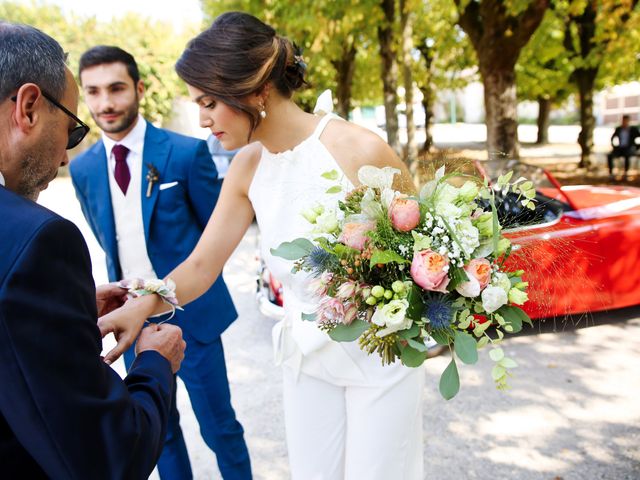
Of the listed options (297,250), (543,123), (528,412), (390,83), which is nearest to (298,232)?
(297,250)

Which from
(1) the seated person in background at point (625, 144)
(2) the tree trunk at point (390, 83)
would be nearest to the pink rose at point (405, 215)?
(2) the tree trunk at point (390, 83)

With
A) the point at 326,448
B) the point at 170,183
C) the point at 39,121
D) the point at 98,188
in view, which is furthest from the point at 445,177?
the point at 98,188

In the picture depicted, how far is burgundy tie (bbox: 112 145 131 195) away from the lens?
287 centimetres

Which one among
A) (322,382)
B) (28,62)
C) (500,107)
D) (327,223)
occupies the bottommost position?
(322,382)

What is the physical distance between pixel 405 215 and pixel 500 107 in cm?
867

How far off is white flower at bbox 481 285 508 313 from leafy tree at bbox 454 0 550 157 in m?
Answer: 7.89

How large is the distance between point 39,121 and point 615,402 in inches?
162

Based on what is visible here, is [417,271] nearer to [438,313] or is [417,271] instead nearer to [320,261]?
[438,313]

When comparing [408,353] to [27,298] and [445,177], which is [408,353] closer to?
[445,177]

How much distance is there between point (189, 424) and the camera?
421cm

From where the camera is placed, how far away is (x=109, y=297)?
211cm

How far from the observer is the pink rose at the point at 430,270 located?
4.50 ft

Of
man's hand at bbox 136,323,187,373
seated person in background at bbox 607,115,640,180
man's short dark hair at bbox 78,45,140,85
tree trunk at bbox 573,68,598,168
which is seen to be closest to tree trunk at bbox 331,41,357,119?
tree trunk at bbox 573,68,598,168

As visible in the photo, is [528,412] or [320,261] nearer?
[320,261]
